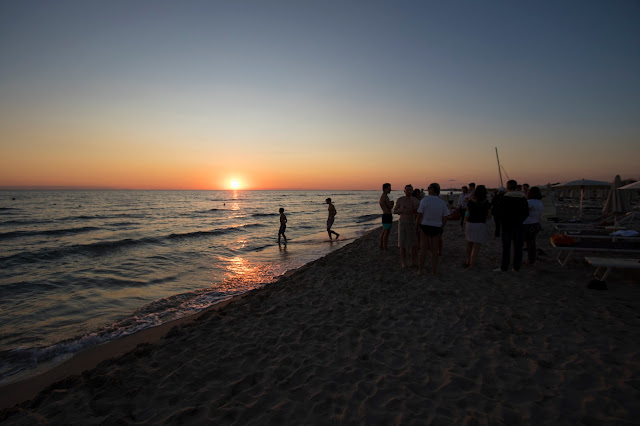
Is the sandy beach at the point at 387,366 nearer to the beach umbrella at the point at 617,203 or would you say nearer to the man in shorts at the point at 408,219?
the man in shorts at the point at 408,219

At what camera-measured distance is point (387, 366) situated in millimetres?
3391

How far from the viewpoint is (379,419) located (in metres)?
2.58

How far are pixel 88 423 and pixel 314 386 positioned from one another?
2134 millimetres

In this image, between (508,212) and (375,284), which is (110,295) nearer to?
(375,284)

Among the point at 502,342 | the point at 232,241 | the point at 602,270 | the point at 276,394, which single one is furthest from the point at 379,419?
the point at 232,241

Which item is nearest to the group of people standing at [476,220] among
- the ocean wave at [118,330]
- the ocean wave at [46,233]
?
the ocean wave at [118,330]

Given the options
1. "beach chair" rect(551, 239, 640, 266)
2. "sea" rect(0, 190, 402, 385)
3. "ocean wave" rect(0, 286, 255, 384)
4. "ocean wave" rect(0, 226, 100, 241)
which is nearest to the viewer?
"ocean wave" rect(0, 286, 255, 384)

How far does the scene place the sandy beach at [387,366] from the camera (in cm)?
270

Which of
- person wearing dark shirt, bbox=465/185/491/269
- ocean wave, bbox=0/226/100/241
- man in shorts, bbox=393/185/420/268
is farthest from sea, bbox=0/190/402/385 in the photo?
person wearing dark shirt, bbox=465/185/491/269

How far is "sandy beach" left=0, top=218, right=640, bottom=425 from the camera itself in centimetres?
270

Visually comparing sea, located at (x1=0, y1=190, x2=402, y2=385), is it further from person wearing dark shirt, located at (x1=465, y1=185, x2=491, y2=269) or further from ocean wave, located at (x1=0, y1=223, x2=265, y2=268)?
person wearing dark shirt, located at (x1=465, y1=185, x2=491, y2=269)

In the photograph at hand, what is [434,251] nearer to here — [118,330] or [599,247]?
[599,247]

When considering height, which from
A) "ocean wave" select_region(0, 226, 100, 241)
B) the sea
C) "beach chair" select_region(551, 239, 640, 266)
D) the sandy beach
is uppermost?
"beach chair" select_region(551, 239, 640, 266)

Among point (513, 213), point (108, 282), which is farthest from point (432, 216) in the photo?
point (108, 282)
